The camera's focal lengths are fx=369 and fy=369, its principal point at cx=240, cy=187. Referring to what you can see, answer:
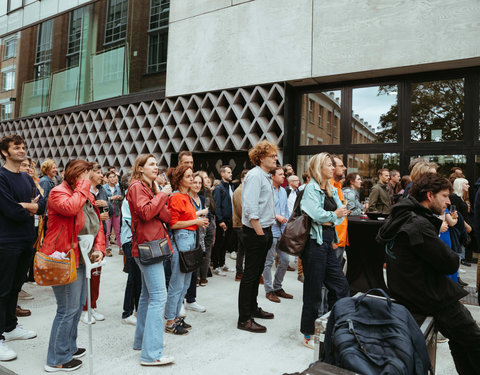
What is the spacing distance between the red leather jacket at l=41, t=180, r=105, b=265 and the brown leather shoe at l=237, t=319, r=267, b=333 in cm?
202

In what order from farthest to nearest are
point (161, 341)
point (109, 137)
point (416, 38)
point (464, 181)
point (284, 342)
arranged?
point (109, 137) → point (416, 38) → point (464, 181) → point (284, 342) → point (161, 341)

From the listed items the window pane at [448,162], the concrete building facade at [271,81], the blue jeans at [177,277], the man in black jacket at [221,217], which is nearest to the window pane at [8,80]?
the concrete building facade at [271,81]

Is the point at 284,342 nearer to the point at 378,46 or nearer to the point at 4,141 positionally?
the point at 4,141

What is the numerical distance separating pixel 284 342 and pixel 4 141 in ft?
11.7

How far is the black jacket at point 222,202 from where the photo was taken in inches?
287


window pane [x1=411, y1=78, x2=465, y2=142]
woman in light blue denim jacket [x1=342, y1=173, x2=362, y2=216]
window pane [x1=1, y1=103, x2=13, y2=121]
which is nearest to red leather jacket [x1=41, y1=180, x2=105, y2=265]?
woman in light blue denim jacket [x1=342, y1=173, x2=362, y2=216]

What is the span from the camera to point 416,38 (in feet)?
25.7

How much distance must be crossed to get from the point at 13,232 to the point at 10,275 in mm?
422

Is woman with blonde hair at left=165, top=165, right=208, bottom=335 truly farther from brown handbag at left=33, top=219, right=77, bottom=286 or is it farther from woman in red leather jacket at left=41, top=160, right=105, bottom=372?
brown handbag at left=33, top=219, right=77, bottom=286

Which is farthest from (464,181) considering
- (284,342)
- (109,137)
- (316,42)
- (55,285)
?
(109,137)

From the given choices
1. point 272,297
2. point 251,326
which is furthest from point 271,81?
point 251,326

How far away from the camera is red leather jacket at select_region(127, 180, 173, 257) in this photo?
129 inches

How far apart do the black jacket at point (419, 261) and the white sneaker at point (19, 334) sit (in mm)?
3695

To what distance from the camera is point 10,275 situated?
3650 millimetres
